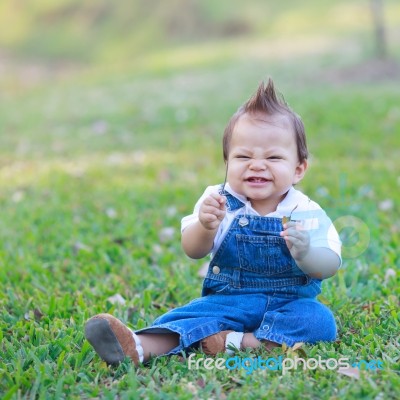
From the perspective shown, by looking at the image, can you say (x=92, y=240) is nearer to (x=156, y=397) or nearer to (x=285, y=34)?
(x=156, y=397)

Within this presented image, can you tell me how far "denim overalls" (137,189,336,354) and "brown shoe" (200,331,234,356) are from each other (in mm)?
22

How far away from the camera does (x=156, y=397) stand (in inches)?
86.9

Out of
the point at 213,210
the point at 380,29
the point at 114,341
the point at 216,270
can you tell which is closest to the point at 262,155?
the point at 213,210

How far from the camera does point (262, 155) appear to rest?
266 cm

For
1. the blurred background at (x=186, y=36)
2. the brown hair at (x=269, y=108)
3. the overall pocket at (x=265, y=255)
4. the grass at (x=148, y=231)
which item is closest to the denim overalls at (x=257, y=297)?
the overall pocket at (x=265, y=255)

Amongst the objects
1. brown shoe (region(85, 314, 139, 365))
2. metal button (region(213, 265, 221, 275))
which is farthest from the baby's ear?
brown shoe (region(85, 314, 139, 365))

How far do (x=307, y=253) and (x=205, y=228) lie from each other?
37cm

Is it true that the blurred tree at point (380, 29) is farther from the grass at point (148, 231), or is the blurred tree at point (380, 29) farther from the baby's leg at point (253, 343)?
the baby's leg at point (253, 343)

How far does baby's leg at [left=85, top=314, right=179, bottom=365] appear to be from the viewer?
244 cm

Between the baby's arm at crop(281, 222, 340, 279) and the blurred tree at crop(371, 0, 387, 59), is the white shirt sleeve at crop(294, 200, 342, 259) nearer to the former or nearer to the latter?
the baby's arm at crop(281, 222, 340, 279)

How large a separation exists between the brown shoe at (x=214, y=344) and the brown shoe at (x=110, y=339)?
0.85ft

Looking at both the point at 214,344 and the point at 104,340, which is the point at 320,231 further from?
the point at 104,340

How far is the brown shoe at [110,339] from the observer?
2.44 m

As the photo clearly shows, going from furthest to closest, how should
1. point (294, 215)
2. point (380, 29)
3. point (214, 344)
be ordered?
point (380, 29)
point (294, 215)
point (214, 344)
